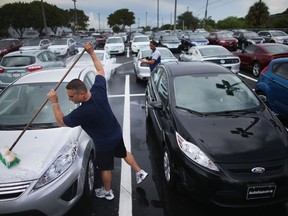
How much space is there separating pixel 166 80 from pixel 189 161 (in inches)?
72.7

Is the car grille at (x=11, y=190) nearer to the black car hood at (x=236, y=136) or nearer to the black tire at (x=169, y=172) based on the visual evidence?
the black tire at (x=169, y=172)

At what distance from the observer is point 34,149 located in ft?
10.1

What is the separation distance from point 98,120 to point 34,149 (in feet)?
2.62

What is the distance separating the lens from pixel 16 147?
3119 mm

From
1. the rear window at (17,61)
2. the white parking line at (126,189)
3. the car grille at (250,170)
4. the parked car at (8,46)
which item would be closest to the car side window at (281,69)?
the car grille at (250,170)

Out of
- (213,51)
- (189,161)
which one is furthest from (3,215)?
(213,51)

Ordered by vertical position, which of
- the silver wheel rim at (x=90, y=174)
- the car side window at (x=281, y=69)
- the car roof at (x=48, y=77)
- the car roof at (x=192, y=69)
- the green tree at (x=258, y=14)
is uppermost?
the green tree at (x=258, y=14)

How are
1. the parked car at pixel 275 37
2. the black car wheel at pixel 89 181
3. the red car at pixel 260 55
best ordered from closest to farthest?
the black car wheel at pixel 89 181 → the red car at pixel 260 55 → the parked car at pixel 275 37

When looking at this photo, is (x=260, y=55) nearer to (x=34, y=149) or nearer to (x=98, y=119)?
(x=98, y=119)

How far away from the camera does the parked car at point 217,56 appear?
10352 mm

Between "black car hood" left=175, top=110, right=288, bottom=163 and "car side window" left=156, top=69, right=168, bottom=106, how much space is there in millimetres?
630

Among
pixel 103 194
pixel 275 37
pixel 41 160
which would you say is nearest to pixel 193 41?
pixel 275 37

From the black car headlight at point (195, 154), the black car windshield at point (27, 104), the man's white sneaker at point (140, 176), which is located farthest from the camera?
the man's white sneaker at point (140, 176)

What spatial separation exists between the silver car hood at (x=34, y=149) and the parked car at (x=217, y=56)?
8.02m
